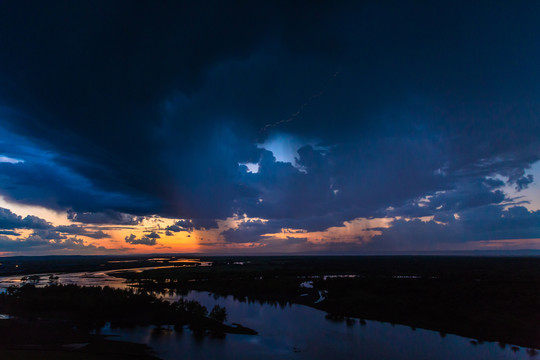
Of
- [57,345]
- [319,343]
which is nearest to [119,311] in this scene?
[57,345]

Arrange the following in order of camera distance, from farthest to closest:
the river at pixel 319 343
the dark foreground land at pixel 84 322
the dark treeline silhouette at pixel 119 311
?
the dark treeline silhouette at pixel 119 311
the river at pixel 319 343
the dark foreground land at pixel 84 322

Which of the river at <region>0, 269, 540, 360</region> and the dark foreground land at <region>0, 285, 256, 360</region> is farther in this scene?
the river at <region>0, 269, 540, 360</region>

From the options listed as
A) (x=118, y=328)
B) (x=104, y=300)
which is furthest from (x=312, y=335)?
(x=104, y=300)

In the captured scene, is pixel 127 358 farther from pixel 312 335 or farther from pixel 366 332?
pixel 366 332

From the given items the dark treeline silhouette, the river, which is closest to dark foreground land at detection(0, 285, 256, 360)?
the dark treeline silhouette

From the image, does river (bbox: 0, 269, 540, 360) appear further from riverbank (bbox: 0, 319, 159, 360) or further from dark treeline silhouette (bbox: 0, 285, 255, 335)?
dark treeline silhouette (bbox: 0, 285, 255, 335)

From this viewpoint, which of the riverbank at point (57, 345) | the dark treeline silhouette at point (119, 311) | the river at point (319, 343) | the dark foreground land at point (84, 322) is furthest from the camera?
the dark treeline silhouette at point (119, 311)

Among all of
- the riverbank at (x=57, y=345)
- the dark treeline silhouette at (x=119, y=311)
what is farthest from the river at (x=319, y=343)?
the dark treeline silhouette at (x=119, y=311)

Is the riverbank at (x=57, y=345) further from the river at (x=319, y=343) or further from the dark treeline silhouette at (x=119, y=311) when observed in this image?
the dark treeline silhouette at (x=119, y=311)

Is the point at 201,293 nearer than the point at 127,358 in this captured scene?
No

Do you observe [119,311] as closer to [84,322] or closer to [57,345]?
[84,322]

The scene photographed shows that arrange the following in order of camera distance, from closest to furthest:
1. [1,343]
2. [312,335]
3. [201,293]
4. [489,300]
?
1. [1,343]
2. [312,335]
3. [489,300]
4. [201,293]
